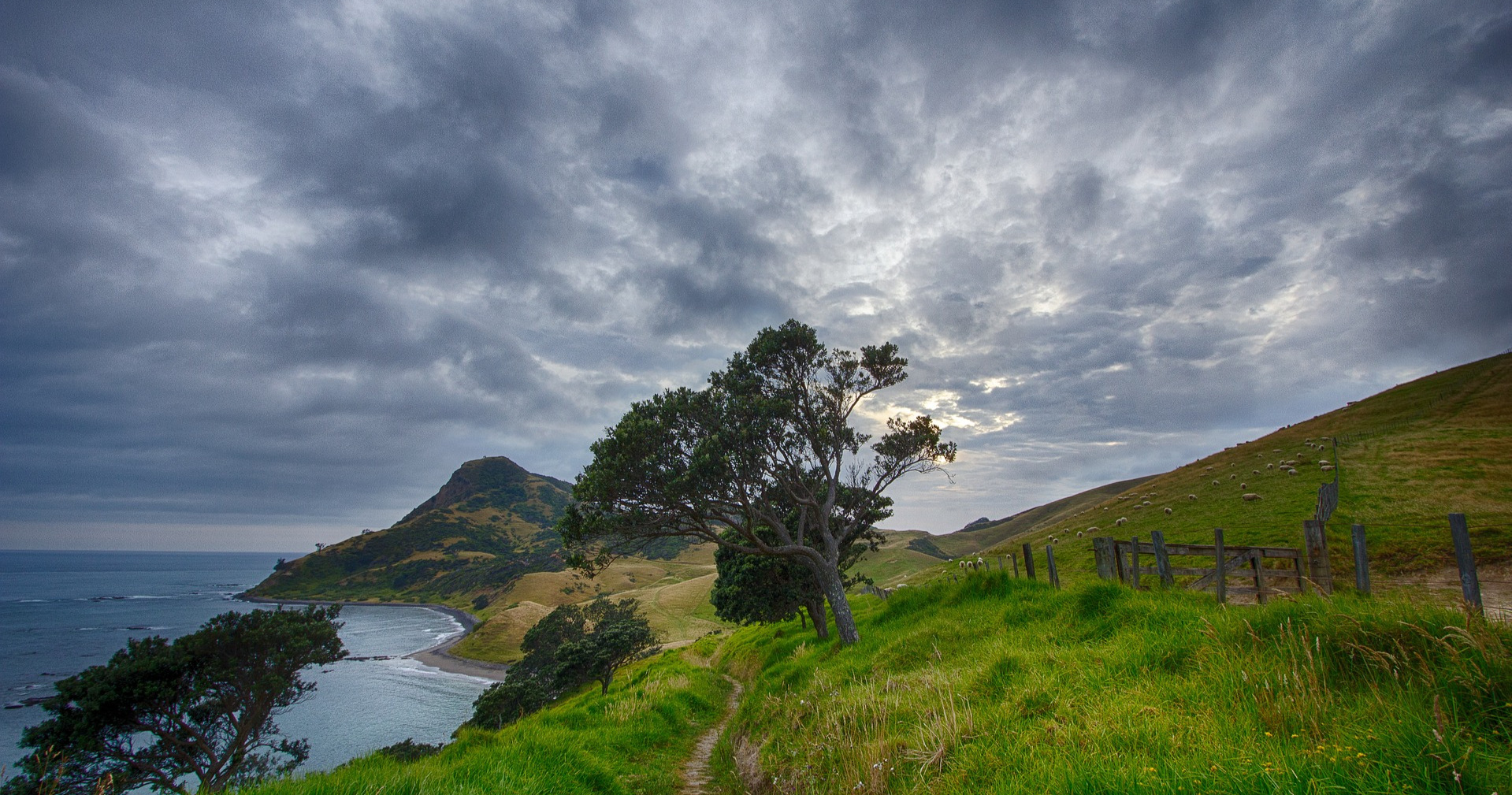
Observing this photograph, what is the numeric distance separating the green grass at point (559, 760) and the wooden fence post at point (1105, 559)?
41.0ft

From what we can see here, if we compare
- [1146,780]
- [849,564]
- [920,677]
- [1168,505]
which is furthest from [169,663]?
[1168,505]

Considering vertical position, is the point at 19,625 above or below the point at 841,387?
below

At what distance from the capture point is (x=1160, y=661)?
7.43 meters

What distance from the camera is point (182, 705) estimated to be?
38062 millimetres

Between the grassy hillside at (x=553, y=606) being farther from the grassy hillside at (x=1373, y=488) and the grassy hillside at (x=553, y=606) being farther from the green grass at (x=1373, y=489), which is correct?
the green grass at (x=1373, y=489)

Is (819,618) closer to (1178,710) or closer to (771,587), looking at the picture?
(771,587)

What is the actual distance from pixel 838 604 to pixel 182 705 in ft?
161

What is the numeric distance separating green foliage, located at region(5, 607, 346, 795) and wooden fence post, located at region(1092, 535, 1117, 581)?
4520 centimetres

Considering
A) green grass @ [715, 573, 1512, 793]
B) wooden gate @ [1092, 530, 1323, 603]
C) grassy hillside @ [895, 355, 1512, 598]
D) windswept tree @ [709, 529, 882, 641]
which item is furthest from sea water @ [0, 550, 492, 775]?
grassy hillside @ [895, 355, 1512, 598]

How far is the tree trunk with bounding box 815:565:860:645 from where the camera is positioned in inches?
830

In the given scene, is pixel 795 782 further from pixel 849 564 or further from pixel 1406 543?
pixel 1406 543

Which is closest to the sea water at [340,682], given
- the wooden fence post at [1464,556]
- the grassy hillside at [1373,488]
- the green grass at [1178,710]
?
the green grass at [1178,710]

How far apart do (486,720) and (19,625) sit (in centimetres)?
25268

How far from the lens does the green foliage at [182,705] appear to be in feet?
111
